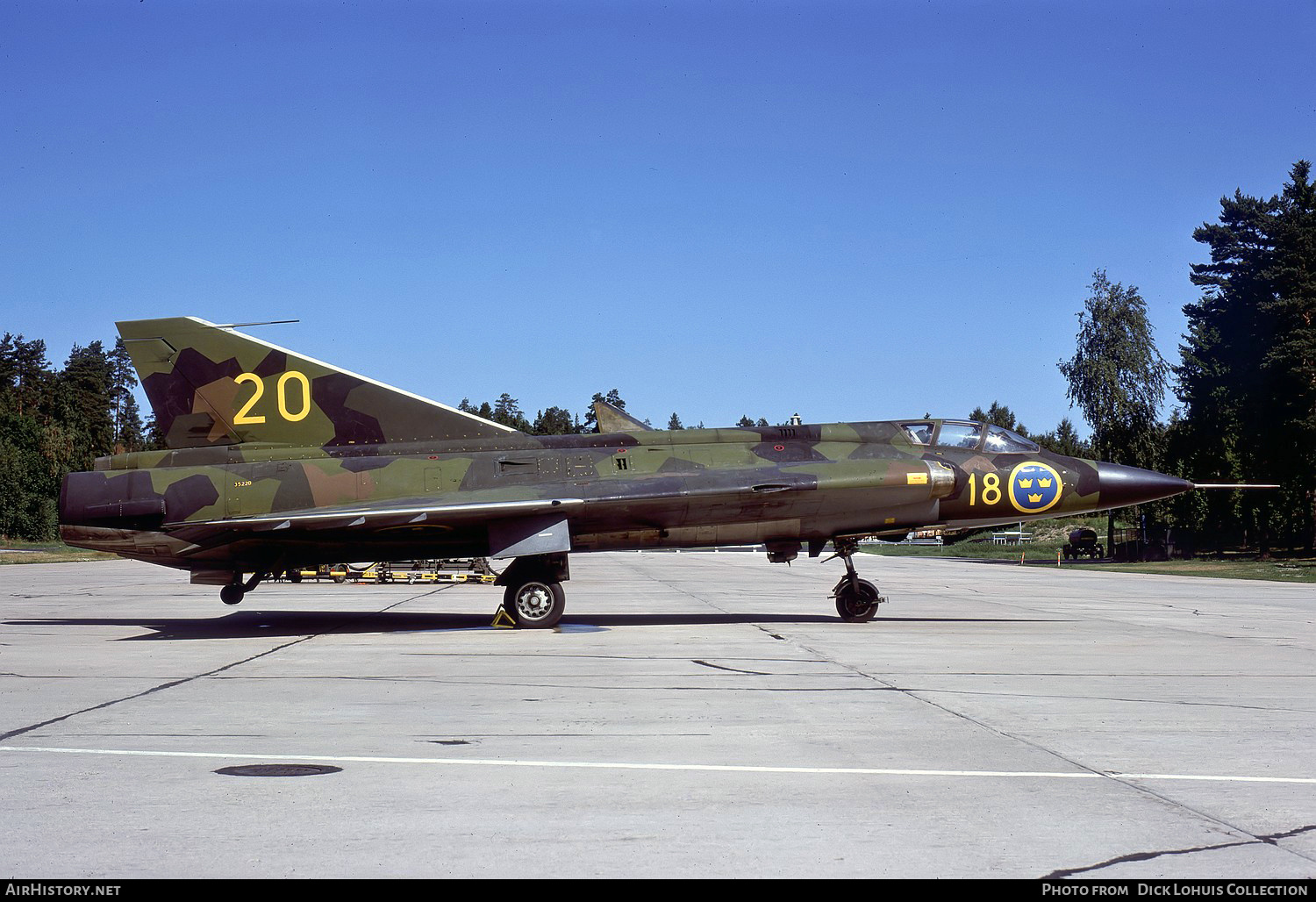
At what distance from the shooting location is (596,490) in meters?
16.5

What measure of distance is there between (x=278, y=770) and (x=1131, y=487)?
14.8m

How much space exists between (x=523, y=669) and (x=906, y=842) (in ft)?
23.7

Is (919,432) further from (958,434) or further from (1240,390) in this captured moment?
(1240,390)

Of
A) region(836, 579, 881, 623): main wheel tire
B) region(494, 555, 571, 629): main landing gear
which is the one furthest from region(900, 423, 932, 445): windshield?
region(494, 555, 571, 629): main landing gear

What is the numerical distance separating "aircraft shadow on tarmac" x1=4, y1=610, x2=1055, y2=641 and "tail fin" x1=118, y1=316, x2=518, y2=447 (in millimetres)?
2931

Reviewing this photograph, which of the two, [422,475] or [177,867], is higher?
[422,475]

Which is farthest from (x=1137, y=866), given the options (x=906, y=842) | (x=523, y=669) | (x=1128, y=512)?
(x=1128, y=512)

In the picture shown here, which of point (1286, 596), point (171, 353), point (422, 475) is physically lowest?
point (1286, 596)

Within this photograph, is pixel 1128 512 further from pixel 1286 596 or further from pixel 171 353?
pixel 171 353

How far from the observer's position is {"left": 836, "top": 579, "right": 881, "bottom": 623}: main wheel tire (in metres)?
18.0

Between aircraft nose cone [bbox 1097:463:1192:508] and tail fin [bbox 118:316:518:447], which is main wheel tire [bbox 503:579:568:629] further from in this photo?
aircraft nose cone [bbox 1097:463:1192:508]

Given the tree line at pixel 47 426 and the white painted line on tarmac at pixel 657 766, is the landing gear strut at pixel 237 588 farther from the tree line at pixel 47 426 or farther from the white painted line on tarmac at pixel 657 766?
the tree line at pixel 47 426

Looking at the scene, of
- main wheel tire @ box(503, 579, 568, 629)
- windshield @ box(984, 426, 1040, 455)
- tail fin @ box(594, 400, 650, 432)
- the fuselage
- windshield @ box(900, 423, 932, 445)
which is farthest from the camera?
tail fin @ box(594, 400, 650, 432)

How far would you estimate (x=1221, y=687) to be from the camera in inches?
411
